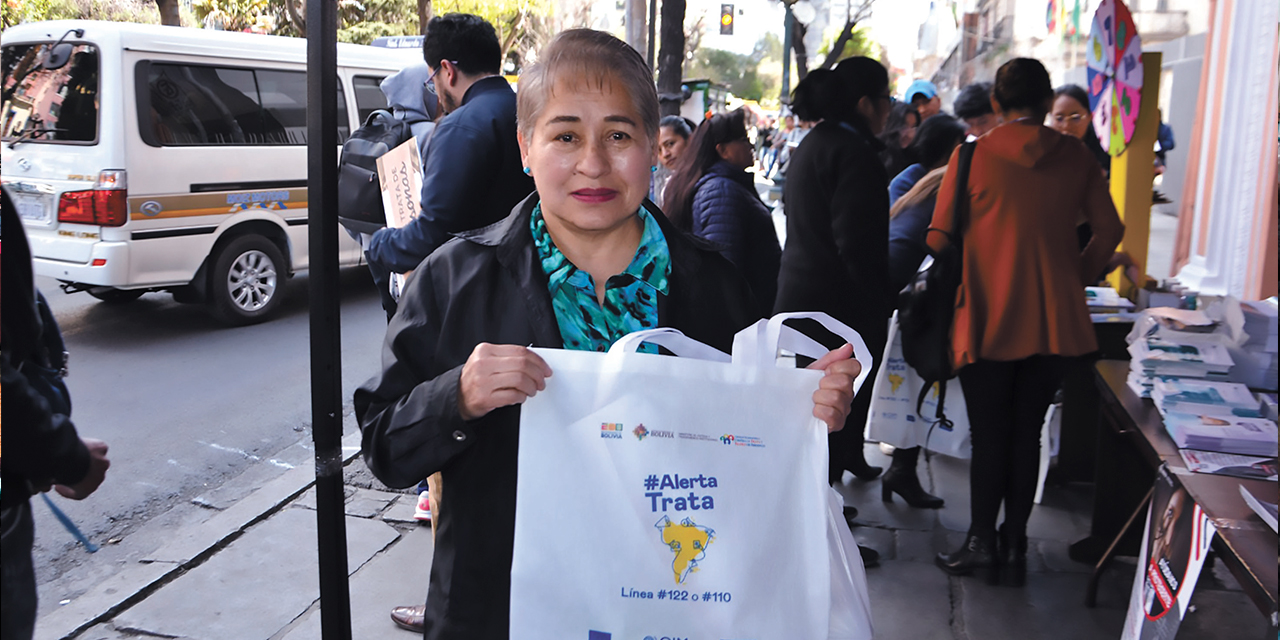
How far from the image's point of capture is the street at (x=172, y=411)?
4.00m

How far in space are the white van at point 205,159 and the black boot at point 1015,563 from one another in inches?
167

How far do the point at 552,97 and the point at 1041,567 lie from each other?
3.03 metres

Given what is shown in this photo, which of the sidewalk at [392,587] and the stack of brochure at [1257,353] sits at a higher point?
the stack of brochure at [1257,353]

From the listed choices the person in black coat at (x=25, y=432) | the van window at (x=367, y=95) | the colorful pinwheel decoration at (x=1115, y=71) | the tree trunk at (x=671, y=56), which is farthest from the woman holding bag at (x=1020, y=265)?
the van window at (x=367, y=95)

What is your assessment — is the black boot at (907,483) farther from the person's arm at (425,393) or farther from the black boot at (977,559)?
the person's arm at (425,393)

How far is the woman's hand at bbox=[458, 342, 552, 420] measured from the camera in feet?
4.27

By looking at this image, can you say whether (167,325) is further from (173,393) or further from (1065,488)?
(1065,488)

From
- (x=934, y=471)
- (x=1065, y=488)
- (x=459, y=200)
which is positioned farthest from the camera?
(x=934, y=471)

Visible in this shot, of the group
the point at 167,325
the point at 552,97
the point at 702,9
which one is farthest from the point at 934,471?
the point at 702,9

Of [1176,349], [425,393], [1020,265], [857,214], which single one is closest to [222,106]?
[857,214]

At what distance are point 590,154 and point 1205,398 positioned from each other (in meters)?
2.22

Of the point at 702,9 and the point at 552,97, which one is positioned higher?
the point at 702,9

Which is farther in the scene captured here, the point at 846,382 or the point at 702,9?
the point at 702,9

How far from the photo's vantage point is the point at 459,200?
2.95 m
